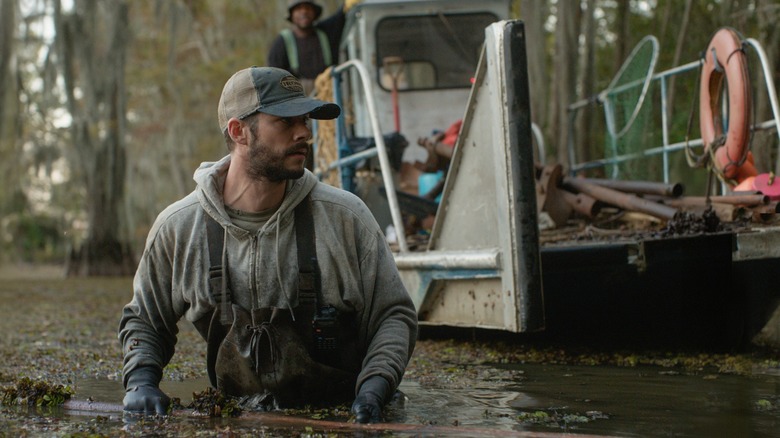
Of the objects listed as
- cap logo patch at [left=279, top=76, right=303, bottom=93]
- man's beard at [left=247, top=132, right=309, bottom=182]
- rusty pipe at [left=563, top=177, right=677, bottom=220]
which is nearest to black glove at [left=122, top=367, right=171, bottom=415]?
man's beard at [left=247, top=132, right=309, bottom=182]

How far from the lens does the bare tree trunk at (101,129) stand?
22.8m

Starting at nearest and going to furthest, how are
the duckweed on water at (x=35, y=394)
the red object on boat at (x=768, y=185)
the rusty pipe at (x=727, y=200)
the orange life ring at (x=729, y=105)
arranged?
1. the duckweed on water at (x=35, y=394)
2. the rusty pipe at (x=727, y=200)
3. the red object on boat at (x=768, y=185)
4. the orange life ring at (x=729, y=105)

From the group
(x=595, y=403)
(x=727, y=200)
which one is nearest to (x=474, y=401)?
(x=595, y=403)

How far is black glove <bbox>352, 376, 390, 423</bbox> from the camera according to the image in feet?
13.2

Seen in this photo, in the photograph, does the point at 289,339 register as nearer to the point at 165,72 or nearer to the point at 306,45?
the point at 306,45

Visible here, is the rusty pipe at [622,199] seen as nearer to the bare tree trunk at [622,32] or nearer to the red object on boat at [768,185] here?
the red object on boat at [768,185]

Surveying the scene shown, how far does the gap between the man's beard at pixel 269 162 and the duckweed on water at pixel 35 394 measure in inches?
55.4

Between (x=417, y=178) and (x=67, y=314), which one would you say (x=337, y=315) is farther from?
(x=67, y=314)

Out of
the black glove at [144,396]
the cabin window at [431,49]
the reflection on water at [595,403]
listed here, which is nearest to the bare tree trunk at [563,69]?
the cabin window at [431,49]

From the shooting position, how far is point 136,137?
3447 cm

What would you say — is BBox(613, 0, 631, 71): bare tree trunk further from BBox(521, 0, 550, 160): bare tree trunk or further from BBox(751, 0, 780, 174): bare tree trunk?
BBox(751, 0, 780, 174): bare tree trunk

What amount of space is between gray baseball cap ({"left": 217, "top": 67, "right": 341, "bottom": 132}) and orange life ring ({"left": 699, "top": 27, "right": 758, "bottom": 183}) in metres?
4.17

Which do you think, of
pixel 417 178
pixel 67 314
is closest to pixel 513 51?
pixel 417 178

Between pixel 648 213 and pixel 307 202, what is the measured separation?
3.74m
